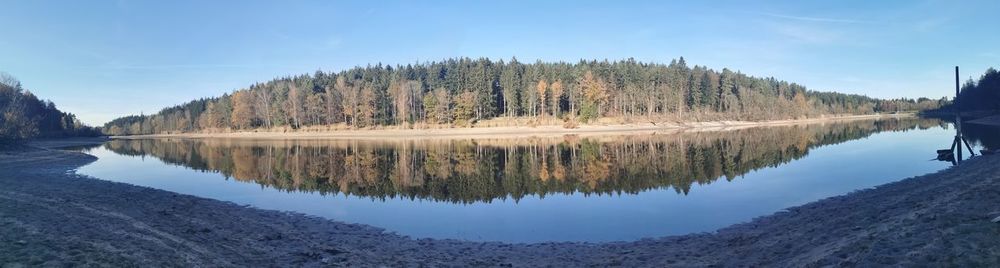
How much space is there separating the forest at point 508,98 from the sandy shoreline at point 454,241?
82.9 metres

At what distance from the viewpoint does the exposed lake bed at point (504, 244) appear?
8.58 meters

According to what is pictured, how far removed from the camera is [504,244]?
1451 cm

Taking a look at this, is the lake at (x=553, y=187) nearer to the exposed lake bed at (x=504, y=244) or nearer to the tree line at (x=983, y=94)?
the exposed lake bed at (x=504, y=244)

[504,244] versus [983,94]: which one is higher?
[983,94]

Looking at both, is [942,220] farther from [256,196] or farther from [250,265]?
[256,196]

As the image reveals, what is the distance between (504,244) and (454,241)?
1492mm

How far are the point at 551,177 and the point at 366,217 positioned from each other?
43.8 ft

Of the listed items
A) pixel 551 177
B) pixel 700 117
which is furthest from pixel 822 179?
pixel 700 117

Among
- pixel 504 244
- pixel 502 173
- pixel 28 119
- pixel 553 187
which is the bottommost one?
pixel 504 244

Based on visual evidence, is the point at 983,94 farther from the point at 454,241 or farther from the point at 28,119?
the point at 28,119

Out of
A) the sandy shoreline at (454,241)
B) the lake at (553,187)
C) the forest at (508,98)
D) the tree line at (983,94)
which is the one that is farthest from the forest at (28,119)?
the tree line at (983,94)

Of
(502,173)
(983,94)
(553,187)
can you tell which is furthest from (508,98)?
(983,94)

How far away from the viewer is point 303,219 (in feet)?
60.0

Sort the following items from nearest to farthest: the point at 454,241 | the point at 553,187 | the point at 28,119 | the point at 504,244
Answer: the point at 504,244, the point at 454,241, the point at 553,187, the point at 28,119
